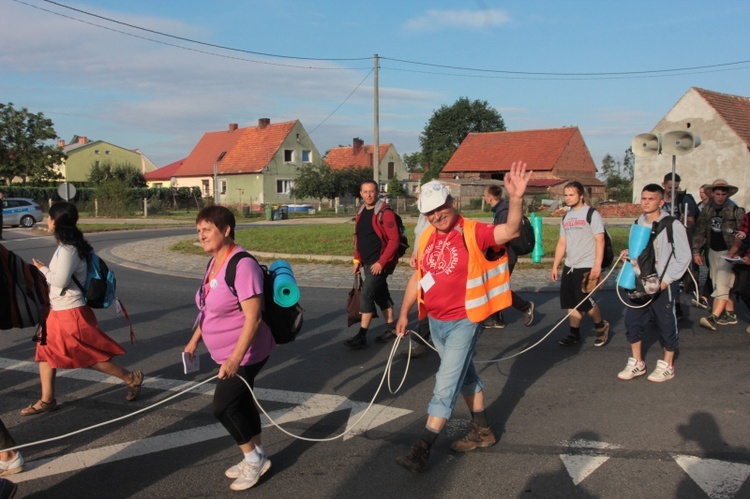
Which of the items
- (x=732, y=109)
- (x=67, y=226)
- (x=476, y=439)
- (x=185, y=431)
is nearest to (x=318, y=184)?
(x=732, y=109)

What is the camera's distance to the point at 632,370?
5.66 metres

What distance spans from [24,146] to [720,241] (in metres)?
60.3

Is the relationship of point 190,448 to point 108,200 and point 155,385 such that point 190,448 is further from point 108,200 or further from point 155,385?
point 108,200

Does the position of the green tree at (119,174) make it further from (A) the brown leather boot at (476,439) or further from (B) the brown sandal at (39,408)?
(A) the brown leather boot at (476,439)

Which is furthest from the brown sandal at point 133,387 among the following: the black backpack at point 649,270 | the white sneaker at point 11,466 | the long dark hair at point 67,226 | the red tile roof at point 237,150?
the red tile roof at point 237,150

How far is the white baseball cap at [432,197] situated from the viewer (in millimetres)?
3695

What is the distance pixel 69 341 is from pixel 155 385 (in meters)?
1.07

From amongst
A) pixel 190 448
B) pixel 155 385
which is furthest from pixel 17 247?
pixel 190 448

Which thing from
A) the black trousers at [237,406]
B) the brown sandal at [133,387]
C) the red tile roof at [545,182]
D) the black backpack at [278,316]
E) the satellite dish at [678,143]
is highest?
the red tile roof at [545,182]

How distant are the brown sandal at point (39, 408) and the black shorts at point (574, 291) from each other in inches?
203

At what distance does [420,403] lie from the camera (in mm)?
5023

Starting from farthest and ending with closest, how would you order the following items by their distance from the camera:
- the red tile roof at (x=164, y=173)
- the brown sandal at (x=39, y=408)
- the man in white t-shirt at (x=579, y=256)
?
the red tile roof at (x=164, y=173), the man in white t-shirt at (x=579, y=256), the brown sandal at (x=39, y=408)

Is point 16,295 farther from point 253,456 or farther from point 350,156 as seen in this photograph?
point 350,156

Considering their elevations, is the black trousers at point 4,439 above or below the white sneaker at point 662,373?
above
